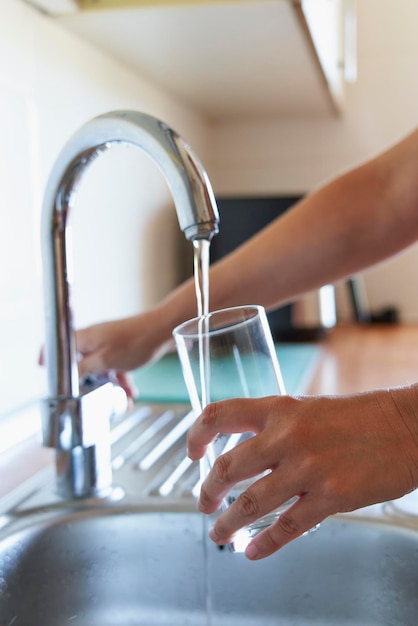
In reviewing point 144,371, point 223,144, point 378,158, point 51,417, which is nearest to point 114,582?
point 51,417

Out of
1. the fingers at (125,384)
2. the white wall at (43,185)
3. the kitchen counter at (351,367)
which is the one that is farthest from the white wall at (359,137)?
the fingers at (125,384)

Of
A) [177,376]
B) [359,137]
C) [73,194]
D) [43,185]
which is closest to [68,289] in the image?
[73,194]

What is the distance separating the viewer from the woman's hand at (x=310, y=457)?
479 mm

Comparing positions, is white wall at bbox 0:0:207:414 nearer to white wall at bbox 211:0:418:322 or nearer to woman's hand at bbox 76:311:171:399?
woman's hand at bbox 76:311:171:399

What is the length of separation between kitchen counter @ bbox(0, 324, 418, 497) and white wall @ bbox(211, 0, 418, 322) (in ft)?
0.67

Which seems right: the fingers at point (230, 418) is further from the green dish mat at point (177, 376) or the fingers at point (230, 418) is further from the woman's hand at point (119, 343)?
the green dish mat at point (177, 376)

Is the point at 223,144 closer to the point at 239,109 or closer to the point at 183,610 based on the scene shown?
the point at 239,109

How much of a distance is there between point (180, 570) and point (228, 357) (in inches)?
10.2

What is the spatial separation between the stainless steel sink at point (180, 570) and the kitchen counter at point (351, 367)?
103 mm

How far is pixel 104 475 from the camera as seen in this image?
0.80m

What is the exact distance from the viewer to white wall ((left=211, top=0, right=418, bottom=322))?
7.09 ft

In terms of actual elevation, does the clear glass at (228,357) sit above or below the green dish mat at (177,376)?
above

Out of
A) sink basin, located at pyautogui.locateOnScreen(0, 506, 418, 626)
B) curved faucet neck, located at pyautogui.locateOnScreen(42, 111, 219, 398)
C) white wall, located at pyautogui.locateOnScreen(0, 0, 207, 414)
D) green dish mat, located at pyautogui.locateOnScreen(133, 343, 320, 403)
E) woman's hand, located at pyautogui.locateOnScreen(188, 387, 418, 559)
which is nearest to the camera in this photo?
woman's hand, located at pyautogui.locateOnScreen(188, 387, 418, 559)

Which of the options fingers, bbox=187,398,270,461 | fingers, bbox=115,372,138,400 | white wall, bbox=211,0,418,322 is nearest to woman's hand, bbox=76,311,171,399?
fingers, bbox=115,372,138,400
